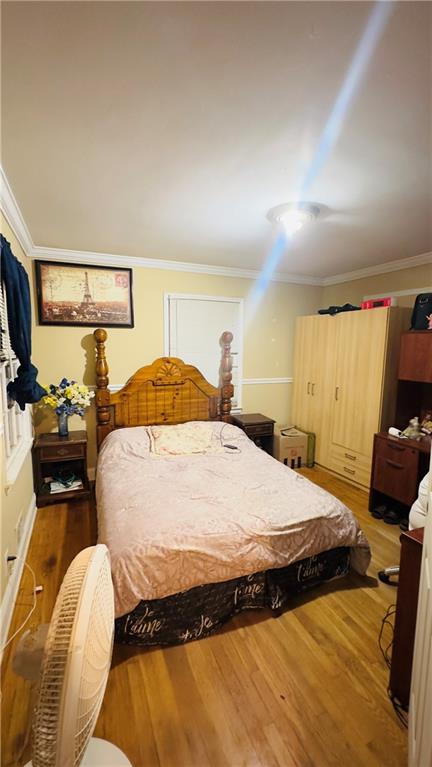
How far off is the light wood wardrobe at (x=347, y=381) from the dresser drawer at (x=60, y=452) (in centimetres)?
263

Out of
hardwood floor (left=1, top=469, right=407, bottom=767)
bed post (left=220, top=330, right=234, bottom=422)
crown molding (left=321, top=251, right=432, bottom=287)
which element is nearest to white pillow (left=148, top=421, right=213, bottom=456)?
bed post (left=220, top=330, right=234, bottom=422)

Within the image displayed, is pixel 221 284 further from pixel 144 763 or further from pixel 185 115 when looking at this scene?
pixel 144 763

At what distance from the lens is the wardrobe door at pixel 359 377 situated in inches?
119

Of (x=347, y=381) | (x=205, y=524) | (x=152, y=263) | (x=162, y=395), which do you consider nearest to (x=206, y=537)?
(x=205, y=524)

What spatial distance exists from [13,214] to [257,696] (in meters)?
2.96

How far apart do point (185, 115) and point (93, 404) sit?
8.60ft

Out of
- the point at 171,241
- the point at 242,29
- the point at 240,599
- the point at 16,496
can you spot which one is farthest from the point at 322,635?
the point at 171,241

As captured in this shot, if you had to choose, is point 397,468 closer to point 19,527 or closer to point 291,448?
point 291,448

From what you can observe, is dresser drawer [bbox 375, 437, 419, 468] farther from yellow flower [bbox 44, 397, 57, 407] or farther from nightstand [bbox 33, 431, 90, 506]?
yellow flower [bbox 44, 397, 57, 407]

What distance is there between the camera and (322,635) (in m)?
1.65

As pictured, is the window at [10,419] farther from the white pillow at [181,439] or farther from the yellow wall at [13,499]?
the white pillow at [181,439]

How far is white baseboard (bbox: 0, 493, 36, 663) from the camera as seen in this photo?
5.16 ft

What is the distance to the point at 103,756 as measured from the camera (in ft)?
3.47

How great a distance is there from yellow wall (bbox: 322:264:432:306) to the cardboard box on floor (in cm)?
177
